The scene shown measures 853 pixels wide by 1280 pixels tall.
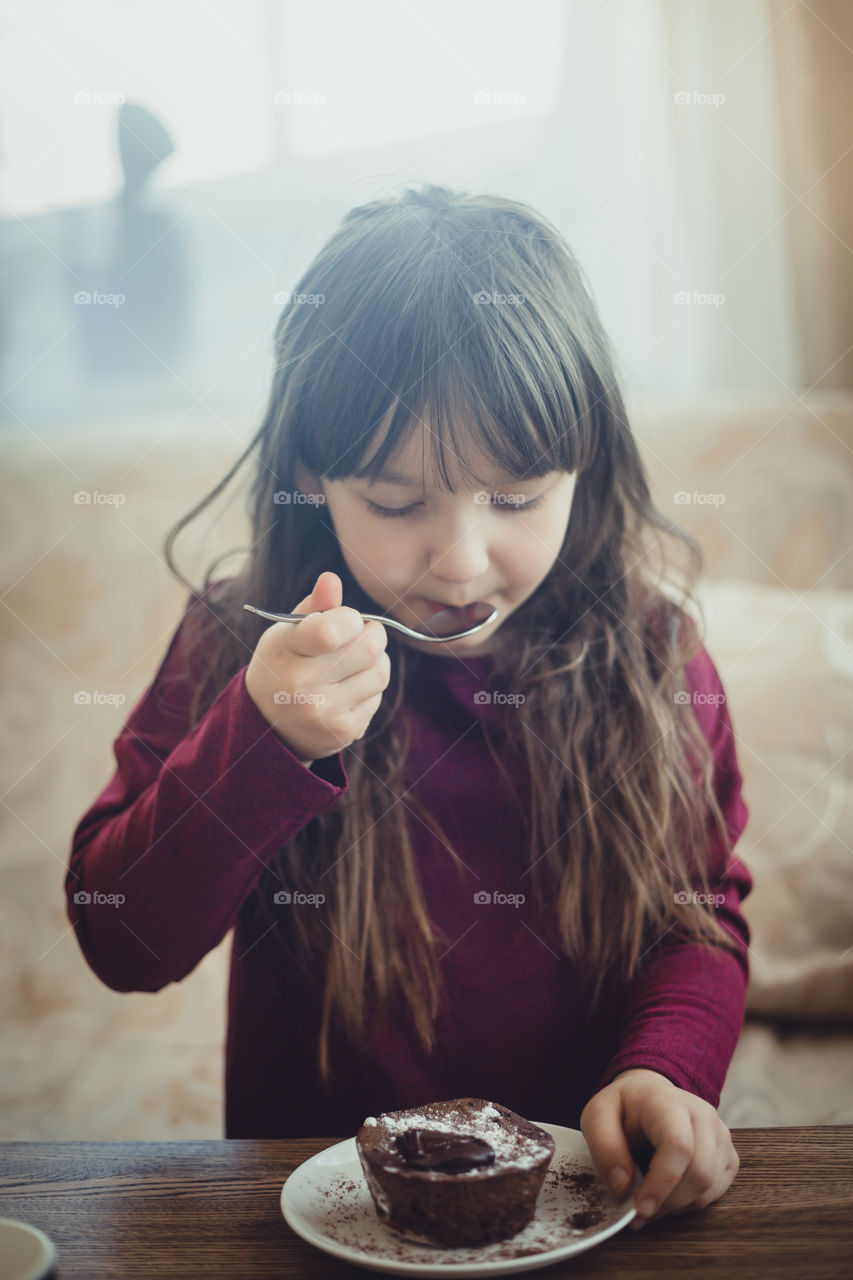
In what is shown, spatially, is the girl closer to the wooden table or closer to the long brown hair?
the long brown hair

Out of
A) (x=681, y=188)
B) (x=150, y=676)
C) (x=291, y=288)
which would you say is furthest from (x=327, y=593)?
(x=681, y=188)

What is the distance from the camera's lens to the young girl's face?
748 millimetres

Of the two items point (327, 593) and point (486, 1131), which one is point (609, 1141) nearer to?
point (486, 1131)

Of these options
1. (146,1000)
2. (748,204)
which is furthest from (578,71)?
(146,1000)

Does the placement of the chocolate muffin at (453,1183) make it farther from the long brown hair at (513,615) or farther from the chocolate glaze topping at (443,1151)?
the long brown hair at (513,615)

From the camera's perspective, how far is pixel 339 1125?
0.87 meters

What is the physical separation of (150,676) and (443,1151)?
42.9 inches

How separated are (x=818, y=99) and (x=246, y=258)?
92cm

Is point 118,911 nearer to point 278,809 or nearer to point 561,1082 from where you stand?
point 278,809

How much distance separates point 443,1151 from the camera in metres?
0.50

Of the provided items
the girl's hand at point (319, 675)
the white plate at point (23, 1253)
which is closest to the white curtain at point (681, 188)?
the girl's hand at point (319, 675)

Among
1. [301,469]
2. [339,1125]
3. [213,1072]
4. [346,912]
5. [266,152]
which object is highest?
[266,152]

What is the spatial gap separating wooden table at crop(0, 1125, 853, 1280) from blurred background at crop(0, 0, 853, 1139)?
65 cm

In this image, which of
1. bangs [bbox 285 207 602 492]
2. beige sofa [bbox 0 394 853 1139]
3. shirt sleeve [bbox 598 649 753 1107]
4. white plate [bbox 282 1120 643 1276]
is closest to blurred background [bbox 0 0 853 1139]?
beige sofa [bbox 0 394 853 1139]
